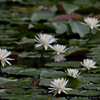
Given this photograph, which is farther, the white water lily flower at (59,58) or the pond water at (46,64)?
the white water lily flower at (59,58)

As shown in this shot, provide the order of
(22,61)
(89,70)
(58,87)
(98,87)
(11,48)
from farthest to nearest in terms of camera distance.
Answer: (11,48) → (22,61) → (89,70) → (98,87) → (58,87)

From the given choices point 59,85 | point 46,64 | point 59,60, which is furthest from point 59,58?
point 59,85

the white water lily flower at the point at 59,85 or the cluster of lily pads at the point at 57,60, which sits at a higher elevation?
the cluster of lily pads at the point at 57,60

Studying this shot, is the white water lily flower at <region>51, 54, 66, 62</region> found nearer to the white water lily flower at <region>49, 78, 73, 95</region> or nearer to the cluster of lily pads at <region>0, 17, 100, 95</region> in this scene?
the cluster of lily pads at <region>0, 17, 100, 95</region>

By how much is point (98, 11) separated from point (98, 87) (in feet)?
8.54

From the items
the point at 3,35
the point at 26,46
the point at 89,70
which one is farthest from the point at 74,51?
the point at 3,35

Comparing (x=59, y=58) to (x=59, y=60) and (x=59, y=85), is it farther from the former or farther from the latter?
(x=59, y=85)

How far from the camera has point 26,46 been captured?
2607mm

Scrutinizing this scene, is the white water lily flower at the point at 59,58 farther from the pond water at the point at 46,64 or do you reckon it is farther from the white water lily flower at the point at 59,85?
the white water lily flower at the point at 59,85

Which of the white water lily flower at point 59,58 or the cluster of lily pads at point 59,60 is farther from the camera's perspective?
the white water lily flower at point 59,58

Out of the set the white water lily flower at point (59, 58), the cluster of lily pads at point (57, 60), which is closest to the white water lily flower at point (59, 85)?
the cluster of lily pads at point (57, 60)

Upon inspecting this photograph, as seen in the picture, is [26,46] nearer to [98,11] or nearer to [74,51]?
[74,51]

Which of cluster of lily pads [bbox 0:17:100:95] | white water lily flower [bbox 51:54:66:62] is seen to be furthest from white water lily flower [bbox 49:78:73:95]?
white water lily flower [bbox 51:54:66:62]

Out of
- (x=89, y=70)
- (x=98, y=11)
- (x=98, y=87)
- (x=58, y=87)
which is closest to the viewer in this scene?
(x=58, y=87)
